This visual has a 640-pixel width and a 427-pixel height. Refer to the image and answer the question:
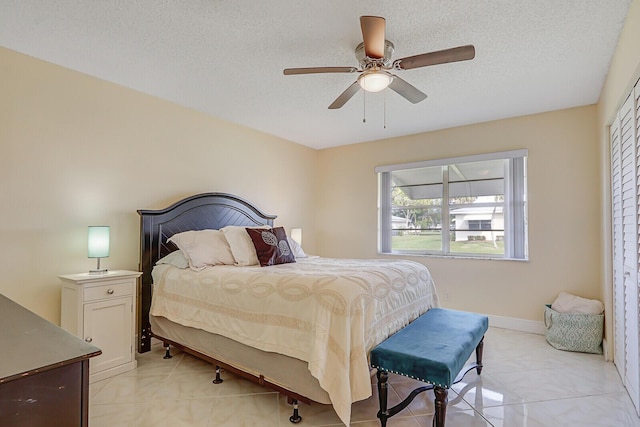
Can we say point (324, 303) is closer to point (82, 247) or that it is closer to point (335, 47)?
point (335, 47)

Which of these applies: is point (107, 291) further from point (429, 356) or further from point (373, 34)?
point (373, 34)

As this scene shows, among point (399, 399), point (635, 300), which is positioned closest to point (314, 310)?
point (399, 399)

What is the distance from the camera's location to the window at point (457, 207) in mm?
3996

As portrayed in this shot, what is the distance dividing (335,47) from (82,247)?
270cm

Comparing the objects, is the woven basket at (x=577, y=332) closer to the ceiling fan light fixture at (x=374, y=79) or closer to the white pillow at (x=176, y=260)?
the ceiling fan light fixture at (x=374, y=79)

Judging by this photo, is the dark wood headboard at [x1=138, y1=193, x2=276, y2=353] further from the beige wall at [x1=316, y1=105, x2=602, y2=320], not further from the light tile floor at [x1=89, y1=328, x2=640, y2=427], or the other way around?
the beige wall at [x1=316, y1=105, x2=602, y2=320]

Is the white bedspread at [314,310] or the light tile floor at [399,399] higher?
the white bedspread at [314,310]

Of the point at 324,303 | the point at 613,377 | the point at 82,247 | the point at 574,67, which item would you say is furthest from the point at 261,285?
the point at 574,67

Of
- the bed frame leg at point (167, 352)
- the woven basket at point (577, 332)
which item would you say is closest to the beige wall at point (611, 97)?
the woven basket at point (577, 332)

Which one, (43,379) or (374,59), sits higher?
(374,59)

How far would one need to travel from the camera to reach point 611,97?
2680mm

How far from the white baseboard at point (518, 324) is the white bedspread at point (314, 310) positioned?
5.28 ft

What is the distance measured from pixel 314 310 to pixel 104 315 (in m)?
1.81

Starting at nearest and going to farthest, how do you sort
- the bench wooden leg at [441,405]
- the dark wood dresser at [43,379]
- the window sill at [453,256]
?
the dark wood dresser at [43,379] < the bench wooden leg at [441,405] < the window sill at [453,256]
